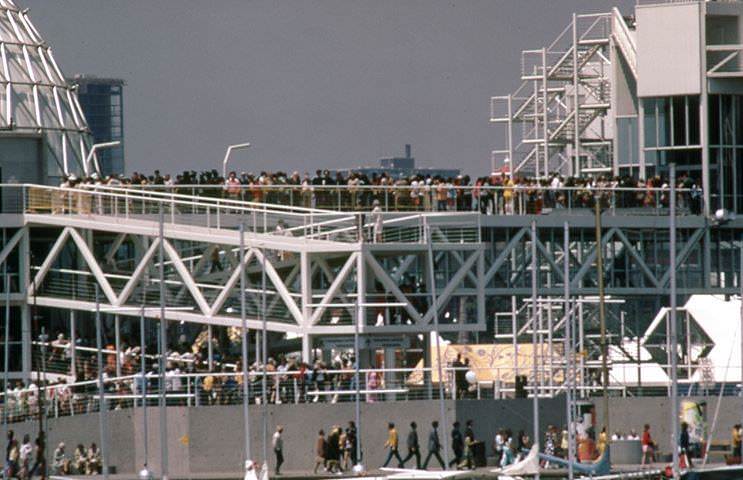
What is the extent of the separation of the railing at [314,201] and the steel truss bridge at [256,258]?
15 cm

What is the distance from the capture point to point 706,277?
126 metres

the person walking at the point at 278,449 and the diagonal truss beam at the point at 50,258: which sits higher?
the diagonal truss beam at the point at 50,258

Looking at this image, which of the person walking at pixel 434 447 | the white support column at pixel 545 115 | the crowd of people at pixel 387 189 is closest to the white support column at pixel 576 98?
the white support column at pixel 545 115

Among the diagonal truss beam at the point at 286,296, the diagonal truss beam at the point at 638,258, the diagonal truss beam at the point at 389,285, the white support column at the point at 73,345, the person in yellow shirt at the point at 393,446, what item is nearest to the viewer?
the person in yellow shirt at the point at 393,446

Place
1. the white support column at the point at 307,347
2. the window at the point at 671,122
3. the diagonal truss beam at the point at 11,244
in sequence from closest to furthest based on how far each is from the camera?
1. the white support column at the point at 307,347
2. the diagonal truss beam at the point at 11,244
3. the window at the point at 671,122

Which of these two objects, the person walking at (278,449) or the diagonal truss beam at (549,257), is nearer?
the person walking at (278,449)

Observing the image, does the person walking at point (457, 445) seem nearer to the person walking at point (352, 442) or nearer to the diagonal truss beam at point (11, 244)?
the person walking at point (352, 442)

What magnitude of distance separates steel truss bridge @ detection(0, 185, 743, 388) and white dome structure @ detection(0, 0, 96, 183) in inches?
480

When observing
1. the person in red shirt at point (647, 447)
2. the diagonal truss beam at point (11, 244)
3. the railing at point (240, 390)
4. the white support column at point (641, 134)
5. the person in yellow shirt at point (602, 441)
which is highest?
the white support column at point (641, 134)

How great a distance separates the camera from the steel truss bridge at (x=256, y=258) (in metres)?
95.9

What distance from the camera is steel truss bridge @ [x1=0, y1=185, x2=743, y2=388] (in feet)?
315

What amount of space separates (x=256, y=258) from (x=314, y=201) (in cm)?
724

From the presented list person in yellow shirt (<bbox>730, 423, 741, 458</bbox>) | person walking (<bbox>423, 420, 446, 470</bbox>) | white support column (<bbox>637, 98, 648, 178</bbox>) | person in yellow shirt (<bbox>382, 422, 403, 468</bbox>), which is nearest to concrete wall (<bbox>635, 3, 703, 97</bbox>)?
white support column (<bbox>637, 98, 648, 178</bbox>)

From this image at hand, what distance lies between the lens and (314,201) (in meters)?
107
